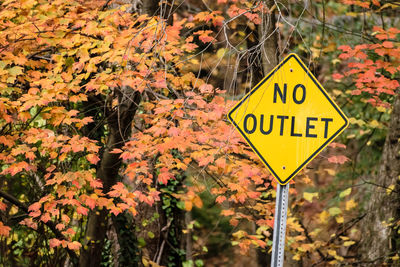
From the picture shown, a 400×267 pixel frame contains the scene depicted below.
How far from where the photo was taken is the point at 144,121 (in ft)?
24.7

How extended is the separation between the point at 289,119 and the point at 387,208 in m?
4.72

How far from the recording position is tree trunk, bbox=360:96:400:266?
806cm


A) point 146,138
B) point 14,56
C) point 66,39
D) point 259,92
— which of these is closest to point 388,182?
point 146,138

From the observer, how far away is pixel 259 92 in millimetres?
4270

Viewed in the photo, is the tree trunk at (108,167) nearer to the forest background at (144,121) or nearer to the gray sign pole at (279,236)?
the forest background at (144,121)

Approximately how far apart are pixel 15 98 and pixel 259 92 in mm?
4233

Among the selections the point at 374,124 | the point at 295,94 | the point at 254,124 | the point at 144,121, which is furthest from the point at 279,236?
the point at 374,124

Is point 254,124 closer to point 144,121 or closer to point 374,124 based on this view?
point 144,121

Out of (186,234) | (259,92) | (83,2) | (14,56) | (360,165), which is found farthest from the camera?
(360,165)

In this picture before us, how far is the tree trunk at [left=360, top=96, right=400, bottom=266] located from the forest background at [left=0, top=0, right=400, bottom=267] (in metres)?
0.02

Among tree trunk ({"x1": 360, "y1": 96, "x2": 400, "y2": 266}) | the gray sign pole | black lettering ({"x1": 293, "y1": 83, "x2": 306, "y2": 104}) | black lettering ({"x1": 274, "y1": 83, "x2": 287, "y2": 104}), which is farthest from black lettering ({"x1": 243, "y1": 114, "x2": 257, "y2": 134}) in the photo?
tree trunk ({"x1": 360, "y1": 96, "x2": 400, "y2": 266})

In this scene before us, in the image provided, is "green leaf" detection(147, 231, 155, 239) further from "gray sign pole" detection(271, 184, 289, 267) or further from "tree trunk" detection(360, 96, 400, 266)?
"gray sign pole" detection(271, 184, 289, 267)

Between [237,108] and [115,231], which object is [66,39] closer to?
[237,108]

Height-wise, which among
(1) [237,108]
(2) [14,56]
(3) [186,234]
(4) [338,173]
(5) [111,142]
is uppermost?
(2) [14,56]
